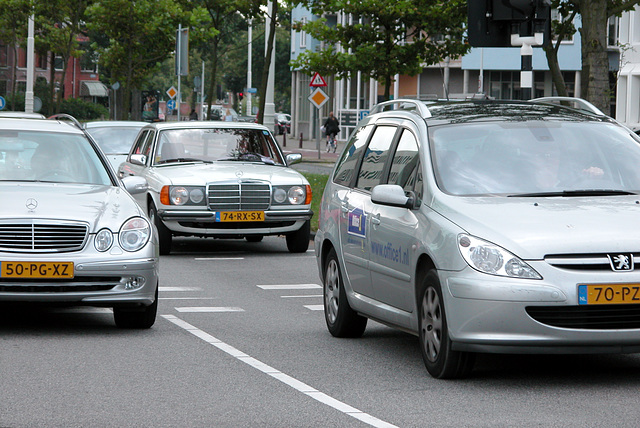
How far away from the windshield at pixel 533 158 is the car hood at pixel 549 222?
247 millimetres

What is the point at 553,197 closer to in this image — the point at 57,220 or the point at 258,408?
the point at 258,408

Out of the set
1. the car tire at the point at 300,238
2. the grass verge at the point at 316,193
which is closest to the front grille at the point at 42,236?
the car tire at the point at 300,238

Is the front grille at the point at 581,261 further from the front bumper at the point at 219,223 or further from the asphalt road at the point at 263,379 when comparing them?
the front bumper at the point at 219,223

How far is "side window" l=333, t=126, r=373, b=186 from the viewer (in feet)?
31.3

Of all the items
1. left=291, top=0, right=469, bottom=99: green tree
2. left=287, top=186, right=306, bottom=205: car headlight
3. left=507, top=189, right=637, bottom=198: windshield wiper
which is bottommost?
left=287, top=186, right=306, bottom=205: car headlight

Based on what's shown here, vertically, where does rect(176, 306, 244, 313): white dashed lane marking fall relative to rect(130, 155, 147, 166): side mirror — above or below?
below

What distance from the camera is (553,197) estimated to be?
7.75m

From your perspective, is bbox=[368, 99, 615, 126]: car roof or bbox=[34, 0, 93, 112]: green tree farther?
bbox=[34, 0, 93, 112]: green tree

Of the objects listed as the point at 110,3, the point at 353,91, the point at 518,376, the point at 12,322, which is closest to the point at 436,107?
the point at 518,376

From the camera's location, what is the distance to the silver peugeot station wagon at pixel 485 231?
22.8 ft

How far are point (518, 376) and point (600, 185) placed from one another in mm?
1331

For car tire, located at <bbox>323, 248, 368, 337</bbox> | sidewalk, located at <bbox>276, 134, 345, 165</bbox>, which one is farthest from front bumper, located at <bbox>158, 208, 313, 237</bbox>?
sidewalk, located at <bbox>276, 134, 345, 165</bbox>

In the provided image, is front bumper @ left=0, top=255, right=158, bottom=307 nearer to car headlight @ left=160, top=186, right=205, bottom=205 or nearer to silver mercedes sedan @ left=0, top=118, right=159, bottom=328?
silver mercedes sedan @ left=0, top=118, right=159, bottom=328

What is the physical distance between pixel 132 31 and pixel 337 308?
108 feet
